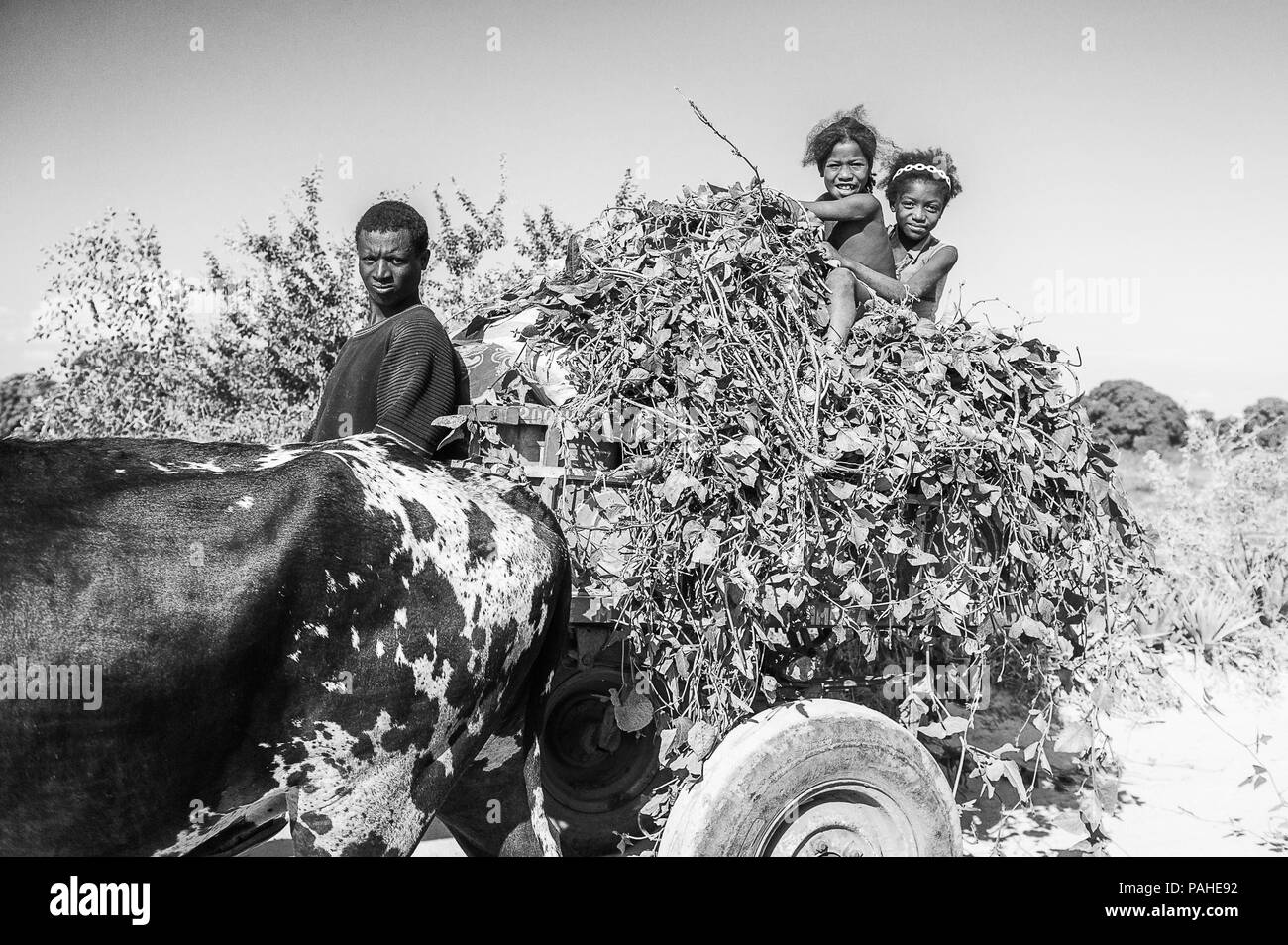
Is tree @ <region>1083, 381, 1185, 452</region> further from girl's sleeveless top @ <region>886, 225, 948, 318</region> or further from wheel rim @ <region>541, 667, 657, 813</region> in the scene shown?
wheel rim @ <region>541, 667, 657, 813</region>

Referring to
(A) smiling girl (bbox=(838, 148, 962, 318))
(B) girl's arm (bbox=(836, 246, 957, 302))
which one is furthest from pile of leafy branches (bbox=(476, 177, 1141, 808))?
(A) smiling girl (bbox=(838, 148, 962, 318))

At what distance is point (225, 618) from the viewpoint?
6.92ft

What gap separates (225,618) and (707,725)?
1.46 metres

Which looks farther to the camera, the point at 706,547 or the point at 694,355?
the point at 694,355

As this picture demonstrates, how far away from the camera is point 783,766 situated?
9.52 ft

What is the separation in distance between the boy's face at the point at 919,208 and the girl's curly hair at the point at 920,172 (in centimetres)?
2

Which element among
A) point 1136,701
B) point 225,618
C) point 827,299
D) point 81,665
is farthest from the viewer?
point 1136,701

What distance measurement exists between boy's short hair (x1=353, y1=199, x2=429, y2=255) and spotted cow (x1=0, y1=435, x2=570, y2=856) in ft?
2.23

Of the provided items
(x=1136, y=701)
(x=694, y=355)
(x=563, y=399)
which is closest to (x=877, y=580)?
(x=694, y=355)

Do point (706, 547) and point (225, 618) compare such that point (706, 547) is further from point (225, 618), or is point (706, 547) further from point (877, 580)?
point (225, 618)

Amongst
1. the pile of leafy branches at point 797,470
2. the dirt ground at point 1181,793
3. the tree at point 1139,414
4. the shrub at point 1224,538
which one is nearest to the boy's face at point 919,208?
the pile of leafy branches at point 797,470

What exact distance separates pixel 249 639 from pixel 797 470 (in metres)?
1.58

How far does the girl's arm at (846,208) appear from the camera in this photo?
14.1 feet
